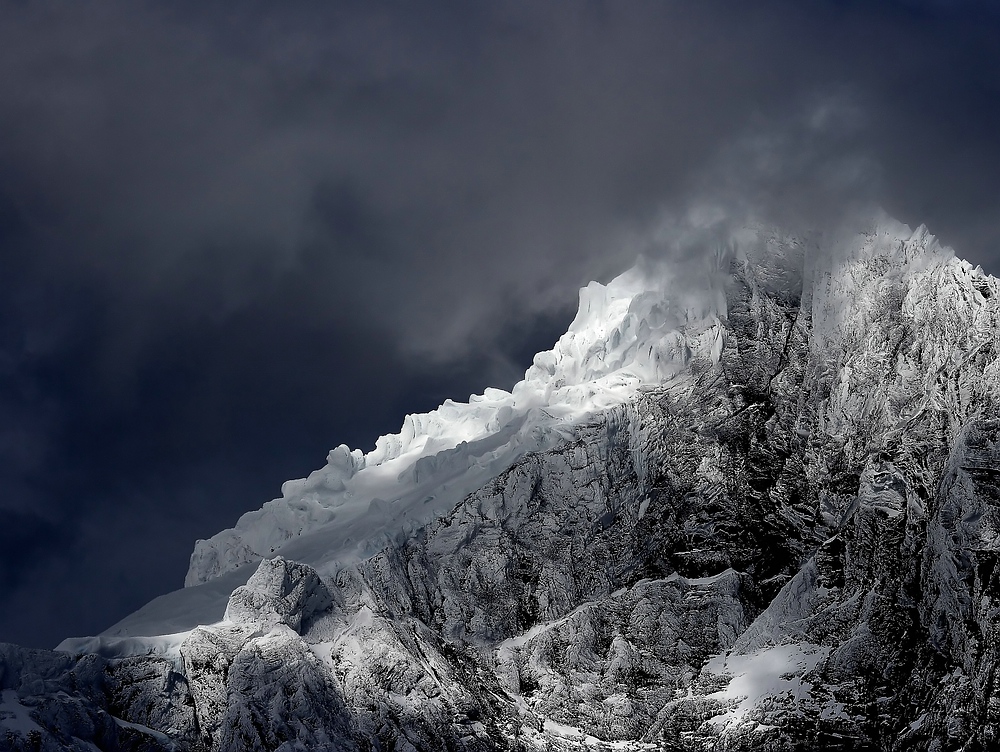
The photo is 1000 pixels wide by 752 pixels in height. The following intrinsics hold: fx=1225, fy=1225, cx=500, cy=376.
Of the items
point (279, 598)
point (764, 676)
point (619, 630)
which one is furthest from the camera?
point (619, 630)

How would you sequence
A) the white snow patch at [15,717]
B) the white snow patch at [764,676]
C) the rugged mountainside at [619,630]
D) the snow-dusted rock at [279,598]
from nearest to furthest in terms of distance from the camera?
the white snow patch at [15,717] → the rugged mountainside at [619,630] → the white snow patch at [764,676] → the snow-dusted rock at [279,598]

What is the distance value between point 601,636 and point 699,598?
17153mm

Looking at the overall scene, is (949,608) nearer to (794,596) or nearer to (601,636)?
(794,596)

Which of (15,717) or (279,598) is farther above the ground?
(279,598)

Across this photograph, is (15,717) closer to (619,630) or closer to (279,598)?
(279,598)

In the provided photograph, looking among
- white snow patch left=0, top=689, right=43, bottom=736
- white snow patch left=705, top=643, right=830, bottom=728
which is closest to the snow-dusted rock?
white snow patch left=0, top=689, right=43, bottom=736

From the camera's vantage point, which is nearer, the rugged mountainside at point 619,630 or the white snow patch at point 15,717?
the white snow patch at point 15,717

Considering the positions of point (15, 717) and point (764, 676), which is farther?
point (764, 676)

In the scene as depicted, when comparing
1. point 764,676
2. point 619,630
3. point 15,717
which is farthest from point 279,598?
point 764,676

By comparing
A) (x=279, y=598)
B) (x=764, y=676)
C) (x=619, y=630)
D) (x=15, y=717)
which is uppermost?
(x=279, y=598)

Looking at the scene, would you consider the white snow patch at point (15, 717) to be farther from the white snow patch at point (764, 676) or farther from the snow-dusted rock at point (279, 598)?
the white snow patch at point (764, 676)

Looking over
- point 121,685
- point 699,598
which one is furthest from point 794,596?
point 121,685

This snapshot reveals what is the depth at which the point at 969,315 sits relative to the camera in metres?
196

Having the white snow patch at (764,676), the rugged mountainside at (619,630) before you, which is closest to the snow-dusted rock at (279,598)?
the rugged mountainside at (619,630)
